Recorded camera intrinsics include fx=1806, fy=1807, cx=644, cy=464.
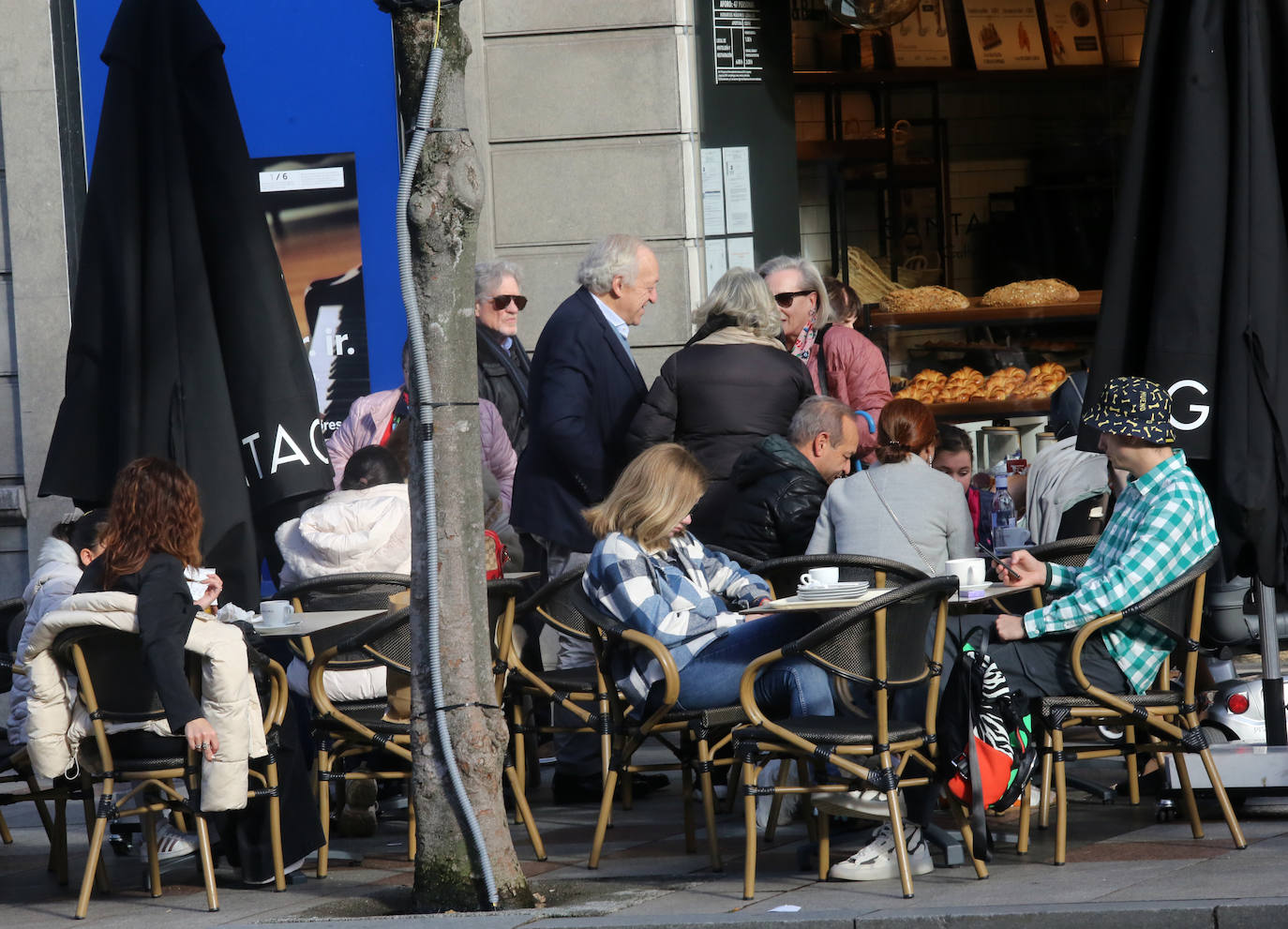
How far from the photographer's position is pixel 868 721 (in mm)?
5438

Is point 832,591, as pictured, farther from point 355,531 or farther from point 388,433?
point 388,433

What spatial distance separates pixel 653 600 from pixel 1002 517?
2.66 meters

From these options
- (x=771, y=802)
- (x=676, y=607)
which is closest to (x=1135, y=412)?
(x=676, y=607)

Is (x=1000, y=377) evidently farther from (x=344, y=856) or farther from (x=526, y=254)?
(x=344, y=856)

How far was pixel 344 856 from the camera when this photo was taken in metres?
6.33

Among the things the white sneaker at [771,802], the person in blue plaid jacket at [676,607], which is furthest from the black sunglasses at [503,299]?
the white sneaker at [771,802]

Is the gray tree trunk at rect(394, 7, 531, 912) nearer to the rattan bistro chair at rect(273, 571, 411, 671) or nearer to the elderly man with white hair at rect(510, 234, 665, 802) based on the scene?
the rattan bistro chair at rect(273, 571, 411, 671)

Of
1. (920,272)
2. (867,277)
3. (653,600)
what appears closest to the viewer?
(653,600)

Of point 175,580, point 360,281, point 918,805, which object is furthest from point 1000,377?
point 175,580

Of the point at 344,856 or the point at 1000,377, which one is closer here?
the point at 344,856

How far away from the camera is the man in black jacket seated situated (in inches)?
266

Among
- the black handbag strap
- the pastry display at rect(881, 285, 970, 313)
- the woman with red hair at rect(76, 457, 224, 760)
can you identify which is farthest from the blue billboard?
the woman with red hair at rect(76, 457, 224, 760)

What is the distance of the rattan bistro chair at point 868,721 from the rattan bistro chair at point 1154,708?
37cm

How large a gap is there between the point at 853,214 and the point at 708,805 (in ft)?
18.5
